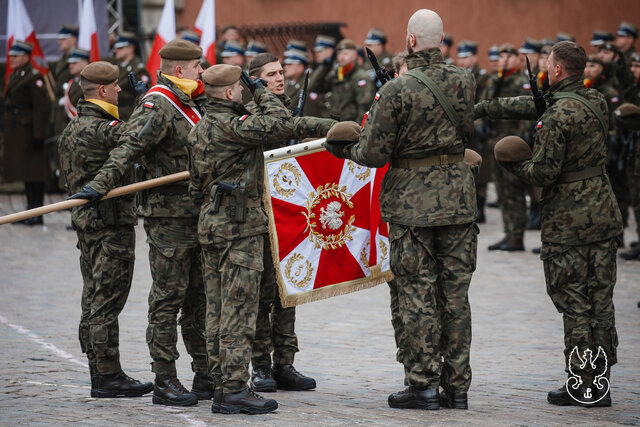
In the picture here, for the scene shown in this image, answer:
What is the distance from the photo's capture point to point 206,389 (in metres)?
7.03

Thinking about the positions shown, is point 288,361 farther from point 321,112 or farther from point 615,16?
point 615,16

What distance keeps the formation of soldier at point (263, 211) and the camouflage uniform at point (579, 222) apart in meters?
0.01

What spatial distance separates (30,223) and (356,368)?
959cm

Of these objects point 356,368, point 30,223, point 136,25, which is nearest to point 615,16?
point 136,25

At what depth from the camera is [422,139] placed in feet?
21.1

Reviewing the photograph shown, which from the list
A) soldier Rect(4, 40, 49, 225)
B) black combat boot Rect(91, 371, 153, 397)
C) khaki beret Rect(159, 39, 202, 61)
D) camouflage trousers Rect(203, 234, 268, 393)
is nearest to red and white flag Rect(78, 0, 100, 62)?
soldier Rect(4, 40, 49, 225)

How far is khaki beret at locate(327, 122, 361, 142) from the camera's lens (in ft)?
21.7

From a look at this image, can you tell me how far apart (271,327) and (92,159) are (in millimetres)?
1615

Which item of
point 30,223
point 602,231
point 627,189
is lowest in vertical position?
point 30,223

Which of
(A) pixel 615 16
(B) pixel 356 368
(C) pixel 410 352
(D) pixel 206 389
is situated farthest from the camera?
(A) pixel 615 16

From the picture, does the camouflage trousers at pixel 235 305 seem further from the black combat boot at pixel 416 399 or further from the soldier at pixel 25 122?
the soldier at pixel 25 122

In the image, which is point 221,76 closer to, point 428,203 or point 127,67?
point 428,203

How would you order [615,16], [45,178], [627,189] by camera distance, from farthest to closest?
[615,16] → [45,178] → [627,189]

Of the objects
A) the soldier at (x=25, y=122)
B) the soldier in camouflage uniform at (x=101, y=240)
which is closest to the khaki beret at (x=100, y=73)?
the soldier in camouflage uniform at (x=101, y=240)
